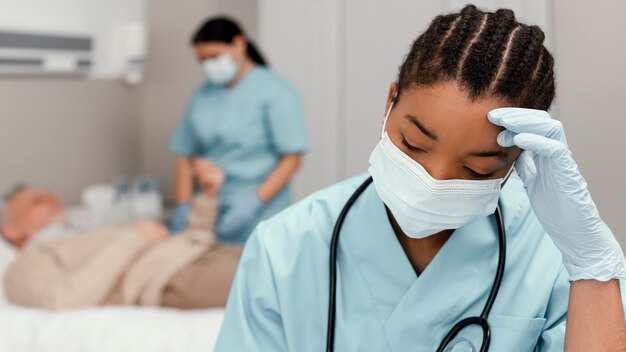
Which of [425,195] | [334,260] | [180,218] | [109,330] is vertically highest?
[425,195]

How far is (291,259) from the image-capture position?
3.66 ft

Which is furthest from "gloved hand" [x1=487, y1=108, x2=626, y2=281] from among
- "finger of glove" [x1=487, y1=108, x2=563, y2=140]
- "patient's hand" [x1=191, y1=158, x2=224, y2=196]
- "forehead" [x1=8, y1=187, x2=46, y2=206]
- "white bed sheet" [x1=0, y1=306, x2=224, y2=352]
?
"forehead" [x1=8, y1=187, x2=46, y2=206]

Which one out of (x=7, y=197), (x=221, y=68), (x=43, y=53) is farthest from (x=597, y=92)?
(x=43, y=53)

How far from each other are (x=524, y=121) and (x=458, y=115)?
82mm

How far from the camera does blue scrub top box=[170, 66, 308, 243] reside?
2621 millimetres

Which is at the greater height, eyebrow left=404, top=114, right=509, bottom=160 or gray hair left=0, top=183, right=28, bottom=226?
eyebrow left=404, top=114, right=509, bottom=160

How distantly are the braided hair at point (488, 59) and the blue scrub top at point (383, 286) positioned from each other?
24 cm

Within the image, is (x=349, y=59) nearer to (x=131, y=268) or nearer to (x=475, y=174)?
(x=475, y=174)

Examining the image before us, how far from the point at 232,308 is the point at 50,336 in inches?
45.6

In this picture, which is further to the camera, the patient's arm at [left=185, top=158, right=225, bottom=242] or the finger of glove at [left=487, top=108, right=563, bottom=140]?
the patient's arm at [left=185, top=158, right=225, bottom=242]

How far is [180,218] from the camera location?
2.79m

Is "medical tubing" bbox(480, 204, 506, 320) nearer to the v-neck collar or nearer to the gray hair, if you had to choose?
the v-neck collar

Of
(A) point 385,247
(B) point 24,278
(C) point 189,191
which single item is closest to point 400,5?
(A) point 385,247

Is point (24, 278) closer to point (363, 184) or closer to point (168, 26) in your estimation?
point (363, 184)
